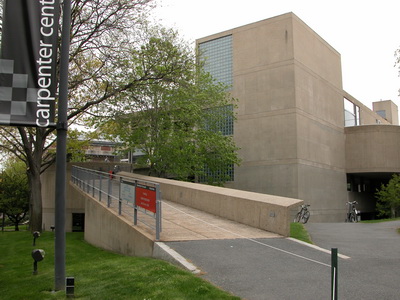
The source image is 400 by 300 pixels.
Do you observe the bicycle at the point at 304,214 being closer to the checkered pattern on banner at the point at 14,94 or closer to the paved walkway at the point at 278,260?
the paved walkway at the point at 278,260

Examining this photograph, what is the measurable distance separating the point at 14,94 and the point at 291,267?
18.0 ft

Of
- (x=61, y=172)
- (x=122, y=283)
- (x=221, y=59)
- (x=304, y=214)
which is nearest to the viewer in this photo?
(x=122, y=283)

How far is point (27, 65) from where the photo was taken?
6086 mm

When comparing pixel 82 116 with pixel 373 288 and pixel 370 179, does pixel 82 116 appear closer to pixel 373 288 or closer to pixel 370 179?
pixel 373 288

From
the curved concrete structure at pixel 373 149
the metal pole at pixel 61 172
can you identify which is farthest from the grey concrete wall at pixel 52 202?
the curved concrete structure at pixel 373 149

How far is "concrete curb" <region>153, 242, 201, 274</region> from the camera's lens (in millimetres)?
6765

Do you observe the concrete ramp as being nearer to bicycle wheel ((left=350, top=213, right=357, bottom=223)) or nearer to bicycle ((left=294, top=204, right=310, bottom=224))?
bicycle ((left=294, top=204, right=310, bottom=224))

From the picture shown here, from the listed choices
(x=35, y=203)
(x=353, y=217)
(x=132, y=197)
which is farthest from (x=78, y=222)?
(x=132, y=197)

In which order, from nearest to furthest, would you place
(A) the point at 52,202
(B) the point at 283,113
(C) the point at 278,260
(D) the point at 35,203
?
(C) the point at 278,260 → (D) the point at 35,203 → (A) the point at 52,202 → (B) the point at 283,113

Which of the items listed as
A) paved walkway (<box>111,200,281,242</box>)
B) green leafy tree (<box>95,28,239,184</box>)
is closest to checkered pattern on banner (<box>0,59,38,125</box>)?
paved walkway (<box>111,200,281,242</box>)

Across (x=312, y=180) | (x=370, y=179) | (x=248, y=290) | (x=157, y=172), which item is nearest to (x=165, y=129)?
(x=157, y=172)

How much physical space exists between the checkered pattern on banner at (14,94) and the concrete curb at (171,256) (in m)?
3.57

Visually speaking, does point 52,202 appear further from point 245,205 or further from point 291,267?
point 291,267

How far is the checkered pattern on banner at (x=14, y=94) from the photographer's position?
19.4 feet
